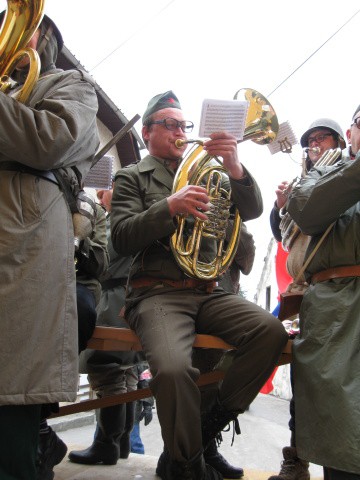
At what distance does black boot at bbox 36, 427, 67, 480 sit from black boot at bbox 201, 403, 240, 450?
2.52 ft

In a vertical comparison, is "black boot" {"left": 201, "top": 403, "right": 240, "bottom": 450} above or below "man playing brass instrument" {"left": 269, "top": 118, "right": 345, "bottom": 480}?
below

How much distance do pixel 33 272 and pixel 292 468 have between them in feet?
5.33

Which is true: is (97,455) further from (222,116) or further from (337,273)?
(222,116)

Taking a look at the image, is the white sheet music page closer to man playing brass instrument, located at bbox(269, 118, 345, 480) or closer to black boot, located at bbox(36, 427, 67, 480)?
man playing brass instrument, located at bbox(269, 118, 345, 480)

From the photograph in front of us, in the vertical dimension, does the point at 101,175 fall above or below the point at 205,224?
above

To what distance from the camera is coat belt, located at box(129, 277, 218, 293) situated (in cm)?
256

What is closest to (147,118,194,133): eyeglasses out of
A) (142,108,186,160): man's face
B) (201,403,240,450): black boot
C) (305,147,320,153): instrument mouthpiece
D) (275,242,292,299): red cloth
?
(142,108,186,160): man's face

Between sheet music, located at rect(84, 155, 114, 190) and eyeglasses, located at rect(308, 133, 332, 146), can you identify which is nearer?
sheet music, located at rect(84, 155, 114, 190)

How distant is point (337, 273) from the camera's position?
223 cm

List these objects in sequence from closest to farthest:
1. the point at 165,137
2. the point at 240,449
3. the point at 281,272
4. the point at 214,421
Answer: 1. the point at 214,421
2. the point at 165,137
3. the point at 281,272
4. the point at 240,449

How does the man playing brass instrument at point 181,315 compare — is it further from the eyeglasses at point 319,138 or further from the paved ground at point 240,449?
the eyeglasses at point 319,138

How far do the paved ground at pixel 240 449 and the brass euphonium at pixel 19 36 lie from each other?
6.14 ft

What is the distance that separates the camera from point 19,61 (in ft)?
7.16

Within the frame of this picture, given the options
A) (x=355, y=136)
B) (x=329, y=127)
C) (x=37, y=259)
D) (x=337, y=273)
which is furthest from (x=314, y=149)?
(x=37, y=259)
